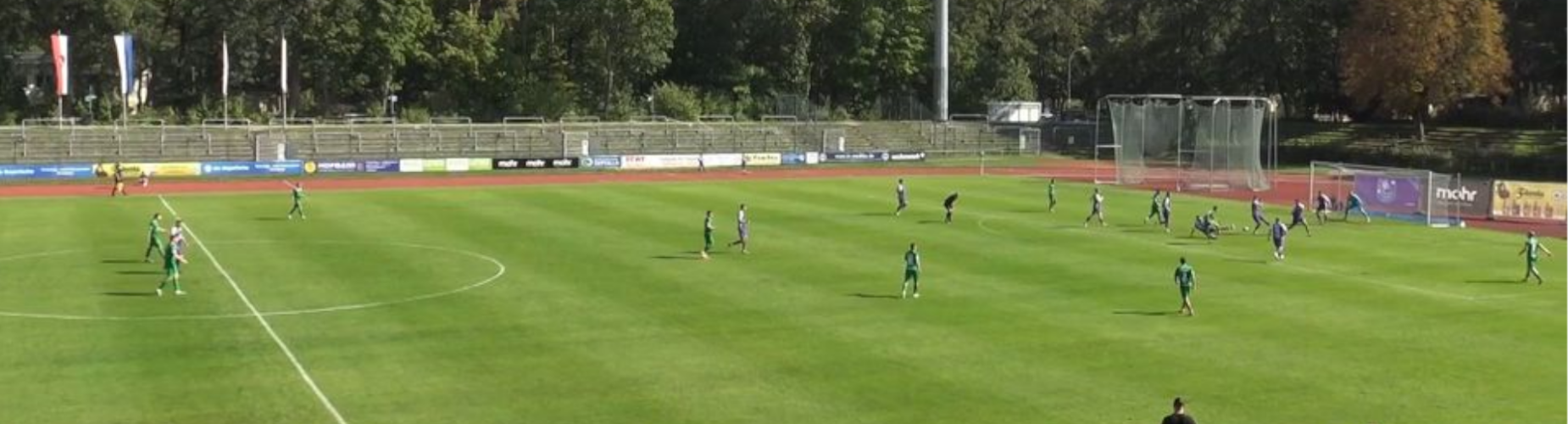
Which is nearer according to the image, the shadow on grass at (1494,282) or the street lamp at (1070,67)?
the shadow on grass at (1494,282)

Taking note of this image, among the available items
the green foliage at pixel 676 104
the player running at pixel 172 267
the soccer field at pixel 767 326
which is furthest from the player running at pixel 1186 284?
the green foliage at pixel 676 104

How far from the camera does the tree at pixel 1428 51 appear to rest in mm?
91062

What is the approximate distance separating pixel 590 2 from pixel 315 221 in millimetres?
60241

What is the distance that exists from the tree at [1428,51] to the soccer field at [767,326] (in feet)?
147

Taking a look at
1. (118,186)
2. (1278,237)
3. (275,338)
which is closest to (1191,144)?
(1278,237)

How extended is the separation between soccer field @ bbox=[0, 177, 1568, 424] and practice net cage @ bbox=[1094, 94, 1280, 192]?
18008 mm

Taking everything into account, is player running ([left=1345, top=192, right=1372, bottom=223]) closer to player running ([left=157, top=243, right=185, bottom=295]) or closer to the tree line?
the tree line

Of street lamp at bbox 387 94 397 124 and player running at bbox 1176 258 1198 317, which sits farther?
street lamp at bbox 387 94 397 124

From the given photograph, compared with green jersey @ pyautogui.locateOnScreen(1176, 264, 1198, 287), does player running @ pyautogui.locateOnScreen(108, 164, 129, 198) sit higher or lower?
higher

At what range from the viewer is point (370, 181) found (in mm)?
75500

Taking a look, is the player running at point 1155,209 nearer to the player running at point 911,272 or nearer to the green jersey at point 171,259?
the player running at point 911,272

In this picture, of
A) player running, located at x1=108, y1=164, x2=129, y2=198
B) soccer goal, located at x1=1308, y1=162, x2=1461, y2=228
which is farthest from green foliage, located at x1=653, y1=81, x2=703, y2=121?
soccer goal, located at x1=1308, y1=162, x2=1461, y2=228

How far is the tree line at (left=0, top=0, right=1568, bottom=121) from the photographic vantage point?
9650 centimetres

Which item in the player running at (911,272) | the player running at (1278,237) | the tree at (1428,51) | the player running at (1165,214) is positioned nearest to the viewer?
the player running at (911,272)
